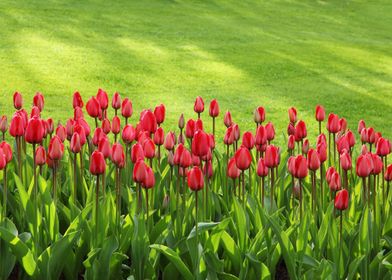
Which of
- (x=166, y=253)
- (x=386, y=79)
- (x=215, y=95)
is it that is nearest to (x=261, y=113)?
(x=166, y=253)

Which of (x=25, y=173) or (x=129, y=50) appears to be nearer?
(x=25, y=173)

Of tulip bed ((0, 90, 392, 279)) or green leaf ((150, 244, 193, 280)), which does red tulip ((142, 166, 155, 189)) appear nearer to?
tulip bed ((0, 90, 392, 279))

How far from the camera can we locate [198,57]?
1245 cm

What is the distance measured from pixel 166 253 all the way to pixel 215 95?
723 centimetres

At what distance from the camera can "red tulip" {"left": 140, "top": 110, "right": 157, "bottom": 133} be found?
13.8 ft

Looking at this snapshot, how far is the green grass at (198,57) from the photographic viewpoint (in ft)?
33.6

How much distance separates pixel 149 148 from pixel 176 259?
62cm

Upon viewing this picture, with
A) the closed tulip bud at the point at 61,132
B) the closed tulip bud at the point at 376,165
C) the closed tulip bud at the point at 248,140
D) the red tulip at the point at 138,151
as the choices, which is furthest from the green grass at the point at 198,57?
the red tulip at the point at 138,151

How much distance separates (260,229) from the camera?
11.8 ft

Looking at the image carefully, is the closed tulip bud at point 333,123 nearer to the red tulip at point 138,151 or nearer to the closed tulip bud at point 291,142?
the closed tulip bud at point 291,142

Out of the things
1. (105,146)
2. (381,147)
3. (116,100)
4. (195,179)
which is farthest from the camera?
(116,100)

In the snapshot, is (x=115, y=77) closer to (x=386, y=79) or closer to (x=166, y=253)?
(x=386, y=79)

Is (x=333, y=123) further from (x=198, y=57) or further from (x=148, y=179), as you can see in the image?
(x=198, y=57)

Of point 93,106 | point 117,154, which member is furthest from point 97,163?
point 93,106
